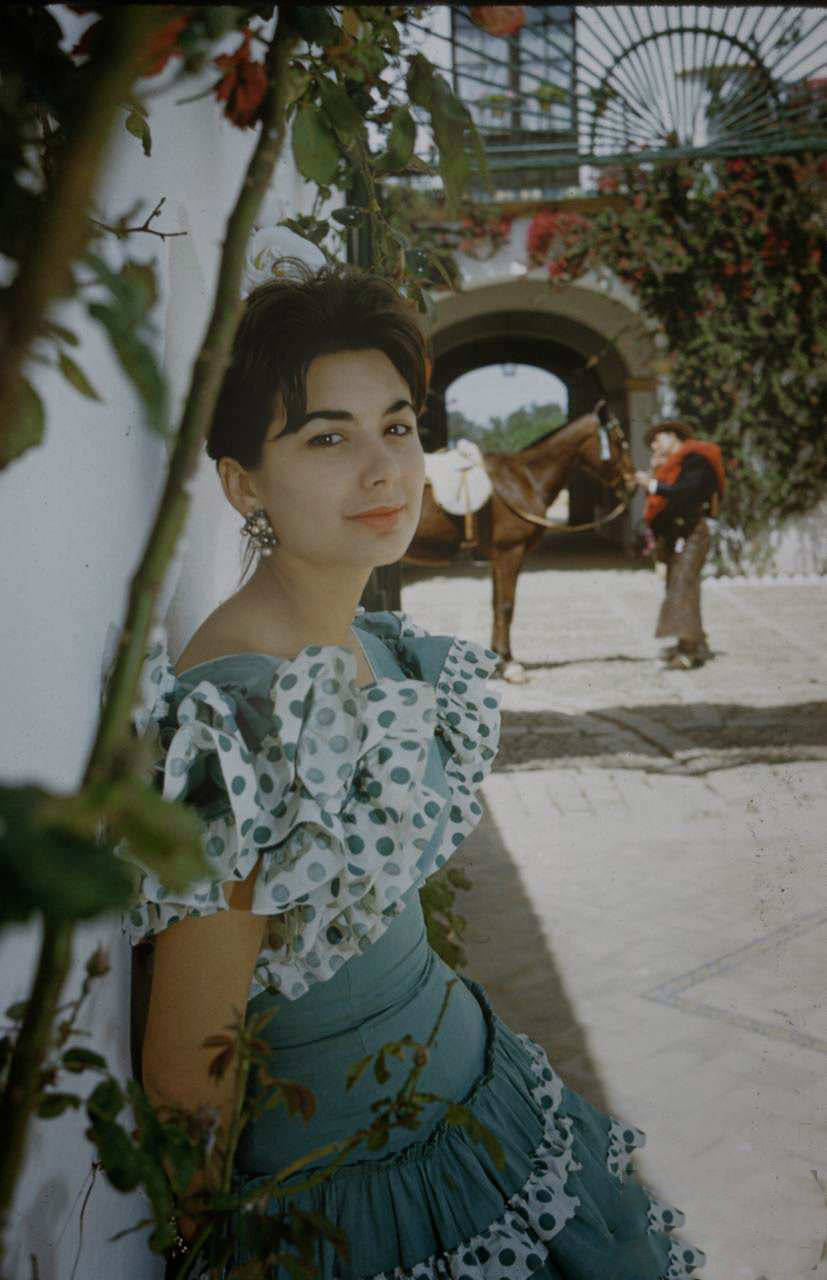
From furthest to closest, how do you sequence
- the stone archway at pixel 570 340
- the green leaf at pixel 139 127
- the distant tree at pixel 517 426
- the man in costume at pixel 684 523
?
1. the distant tree at pixel 517 426
2. the stone archway at pixel 570 340
3. the man in costume at pixel 684 523
4. the green leaf at pixel 139 127

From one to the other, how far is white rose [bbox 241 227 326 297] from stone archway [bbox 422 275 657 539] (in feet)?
28.5

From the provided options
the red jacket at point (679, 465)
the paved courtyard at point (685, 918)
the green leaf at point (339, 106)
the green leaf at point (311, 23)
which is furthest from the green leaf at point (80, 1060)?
the red jacket at point (679, 465)

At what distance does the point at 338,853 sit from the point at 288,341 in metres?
0.64

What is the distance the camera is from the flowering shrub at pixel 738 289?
1109cm

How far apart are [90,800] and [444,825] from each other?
116 centimetres

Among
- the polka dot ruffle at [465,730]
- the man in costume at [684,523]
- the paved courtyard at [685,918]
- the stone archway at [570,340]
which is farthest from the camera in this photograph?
the stone archway at [570,340]

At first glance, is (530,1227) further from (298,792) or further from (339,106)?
(339,106)

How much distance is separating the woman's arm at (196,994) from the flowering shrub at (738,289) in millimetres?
11242

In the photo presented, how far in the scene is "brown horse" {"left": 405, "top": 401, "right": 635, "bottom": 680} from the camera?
777cm

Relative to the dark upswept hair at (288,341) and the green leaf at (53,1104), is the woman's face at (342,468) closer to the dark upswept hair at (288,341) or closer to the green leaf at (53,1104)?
the dark upswept hair at (288,341)

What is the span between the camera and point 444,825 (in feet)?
4.93

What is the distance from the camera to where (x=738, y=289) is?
1146 centimetres

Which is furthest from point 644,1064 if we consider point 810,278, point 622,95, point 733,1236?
point 810,278

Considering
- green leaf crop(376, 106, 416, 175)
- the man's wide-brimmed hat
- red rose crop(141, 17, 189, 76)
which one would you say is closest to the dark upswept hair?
green leaf crop(376, 106, 416, 175)
